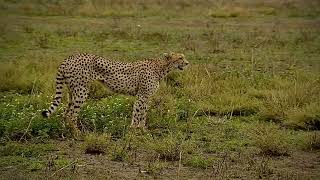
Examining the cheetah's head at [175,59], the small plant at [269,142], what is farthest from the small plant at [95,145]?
the cheetah's head at [175,59]

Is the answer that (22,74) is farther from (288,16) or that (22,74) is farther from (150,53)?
(288,16)

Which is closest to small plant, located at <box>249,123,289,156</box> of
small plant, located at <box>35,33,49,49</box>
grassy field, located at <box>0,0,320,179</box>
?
grassy field, located at <box>0,0,320,179</box>

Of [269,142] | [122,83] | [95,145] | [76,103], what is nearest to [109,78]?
[122,83]

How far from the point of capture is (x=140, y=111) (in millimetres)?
8391

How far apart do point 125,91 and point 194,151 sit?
1.75 metres

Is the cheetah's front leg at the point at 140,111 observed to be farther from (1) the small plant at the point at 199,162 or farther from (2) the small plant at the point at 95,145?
(1) the small plant at the point at 199,162

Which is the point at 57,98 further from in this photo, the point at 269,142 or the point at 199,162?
the point at 269,142

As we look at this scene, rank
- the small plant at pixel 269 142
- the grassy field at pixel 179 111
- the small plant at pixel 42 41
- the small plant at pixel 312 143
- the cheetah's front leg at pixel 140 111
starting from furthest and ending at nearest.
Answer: the small plant at pixel 42 41 → the cheetah's front leg at pixel 140 111 → the small plant at pixel 312 143 → the small plant at pixel 269 142 → the grassy field at pixel 179 111

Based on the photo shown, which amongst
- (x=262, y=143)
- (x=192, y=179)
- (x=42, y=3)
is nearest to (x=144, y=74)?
(x=262, y=143)

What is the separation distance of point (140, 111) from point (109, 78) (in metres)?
0.61

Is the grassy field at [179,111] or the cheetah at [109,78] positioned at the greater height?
the cheetah at [109,78]

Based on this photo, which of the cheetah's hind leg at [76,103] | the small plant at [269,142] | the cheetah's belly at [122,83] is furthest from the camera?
the cheetah's belly at [122,83]

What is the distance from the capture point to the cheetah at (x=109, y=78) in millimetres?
8094

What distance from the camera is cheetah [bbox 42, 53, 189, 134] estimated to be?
8094 millimetres
